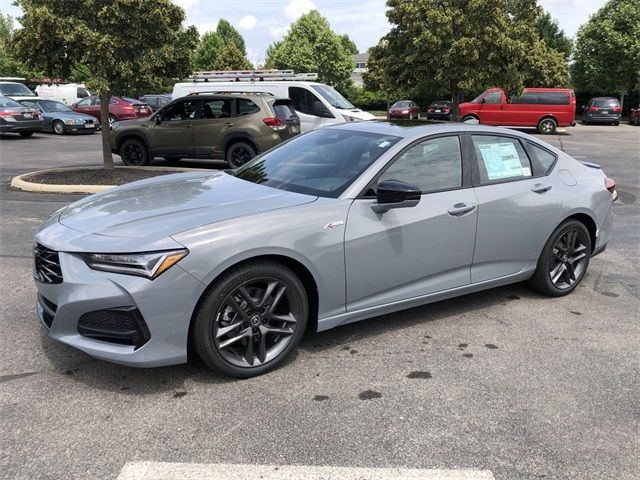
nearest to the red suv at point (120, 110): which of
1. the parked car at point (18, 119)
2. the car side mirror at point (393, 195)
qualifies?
the parked car at point (18, 119)

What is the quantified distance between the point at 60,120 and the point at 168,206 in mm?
21020

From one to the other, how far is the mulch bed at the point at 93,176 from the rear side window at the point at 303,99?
4.10m

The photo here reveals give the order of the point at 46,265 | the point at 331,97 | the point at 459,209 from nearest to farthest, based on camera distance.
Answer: the point at 46,265 → the point at 459,209 → the point at 331,97

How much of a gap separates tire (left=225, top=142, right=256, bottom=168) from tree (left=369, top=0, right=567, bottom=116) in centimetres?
688

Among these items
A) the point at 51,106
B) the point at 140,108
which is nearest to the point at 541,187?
the point at 51,106

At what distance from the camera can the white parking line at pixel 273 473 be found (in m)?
2.52

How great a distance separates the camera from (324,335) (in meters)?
4.06

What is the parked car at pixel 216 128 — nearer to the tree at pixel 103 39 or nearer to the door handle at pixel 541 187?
the tree at pixel 103 39

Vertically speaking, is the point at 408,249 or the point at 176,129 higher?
the point at 176,129

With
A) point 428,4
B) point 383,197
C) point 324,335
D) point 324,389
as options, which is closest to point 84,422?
point 324,389

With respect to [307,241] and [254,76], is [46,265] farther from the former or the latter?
[254,76]

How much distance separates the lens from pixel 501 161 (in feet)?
14.9

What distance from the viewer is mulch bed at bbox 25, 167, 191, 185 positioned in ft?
33.1

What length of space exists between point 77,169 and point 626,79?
40365mm
